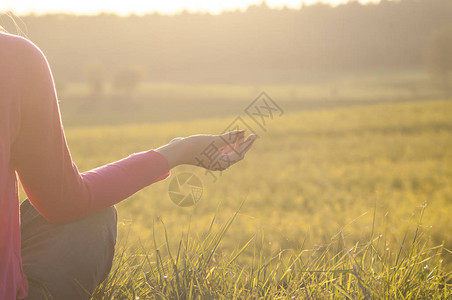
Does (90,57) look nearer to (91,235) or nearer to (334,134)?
(334,134)

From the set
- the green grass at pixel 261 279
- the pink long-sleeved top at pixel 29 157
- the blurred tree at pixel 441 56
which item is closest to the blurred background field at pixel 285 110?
the green grass at pixel 261 279

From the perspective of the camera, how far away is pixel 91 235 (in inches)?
53.6

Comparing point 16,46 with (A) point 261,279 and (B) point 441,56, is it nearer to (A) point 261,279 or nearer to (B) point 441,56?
(A) point 261,279

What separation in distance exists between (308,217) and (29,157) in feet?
23.1

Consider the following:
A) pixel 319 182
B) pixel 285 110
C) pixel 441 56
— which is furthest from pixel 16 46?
A: pixel 441 56

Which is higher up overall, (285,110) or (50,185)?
(50,185)

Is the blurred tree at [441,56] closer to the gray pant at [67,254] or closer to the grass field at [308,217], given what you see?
the grass field at [308,217]

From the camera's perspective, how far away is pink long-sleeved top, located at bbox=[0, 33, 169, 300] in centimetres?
110

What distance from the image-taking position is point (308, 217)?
7914 mm

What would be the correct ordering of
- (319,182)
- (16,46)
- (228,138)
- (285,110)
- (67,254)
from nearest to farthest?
1. (16,46)
2. (67,254)
3. (228,138)
4. (319,182)
5. (285,110)

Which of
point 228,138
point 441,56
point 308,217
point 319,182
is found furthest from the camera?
point 441,56

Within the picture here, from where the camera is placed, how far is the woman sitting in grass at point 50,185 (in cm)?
112

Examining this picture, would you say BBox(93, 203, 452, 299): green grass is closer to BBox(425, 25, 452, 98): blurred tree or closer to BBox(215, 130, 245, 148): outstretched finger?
BBox(215, 130, 245, 148): outstretched finger

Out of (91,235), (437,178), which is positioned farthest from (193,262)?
(437,178)
